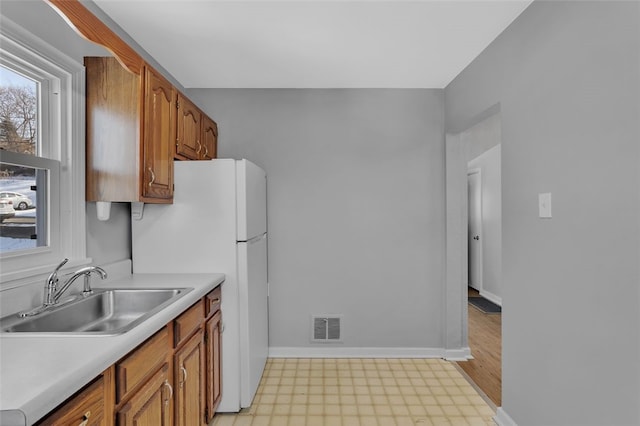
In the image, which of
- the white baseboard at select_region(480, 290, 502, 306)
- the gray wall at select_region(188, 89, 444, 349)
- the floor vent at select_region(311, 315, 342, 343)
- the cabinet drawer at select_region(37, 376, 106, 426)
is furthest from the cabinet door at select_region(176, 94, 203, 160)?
the white baseboard at select_region(480, 290, 502, 306)

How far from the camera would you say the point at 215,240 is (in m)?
2.24

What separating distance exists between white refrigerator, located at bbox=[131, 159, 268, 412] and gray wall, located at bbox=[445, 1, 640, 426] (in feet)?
A: 5.30

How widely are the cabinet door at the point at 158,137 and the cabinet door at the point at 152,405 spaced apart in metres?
0.93

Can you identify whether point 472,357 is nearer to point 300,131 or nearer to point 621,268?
point 621,268

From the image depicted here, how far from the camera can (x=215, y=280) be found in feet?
6.82

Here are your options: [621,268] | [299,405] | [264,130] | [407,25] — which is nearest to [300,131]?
[264,130]

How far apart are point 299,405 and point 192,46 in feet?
8.25

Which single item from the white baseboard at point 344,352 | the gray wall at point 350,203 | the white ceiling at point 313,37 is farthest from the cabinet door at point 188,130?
the white baseboard at point 344,352

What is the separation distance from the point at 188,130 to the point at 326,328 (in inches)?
79.3

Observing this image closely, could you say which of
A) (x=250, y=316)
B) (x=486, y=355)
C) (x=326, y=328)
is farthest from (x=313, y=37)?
(x=486, y=355)

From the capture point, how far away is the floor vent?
10.5 ft

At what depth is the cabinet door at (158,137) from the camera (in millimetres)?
1898

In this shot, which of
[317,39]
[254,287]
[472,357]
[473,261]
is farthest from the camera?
[473,261]

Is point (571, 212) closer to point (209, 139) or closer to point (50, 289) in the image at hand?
point (50, 289)
